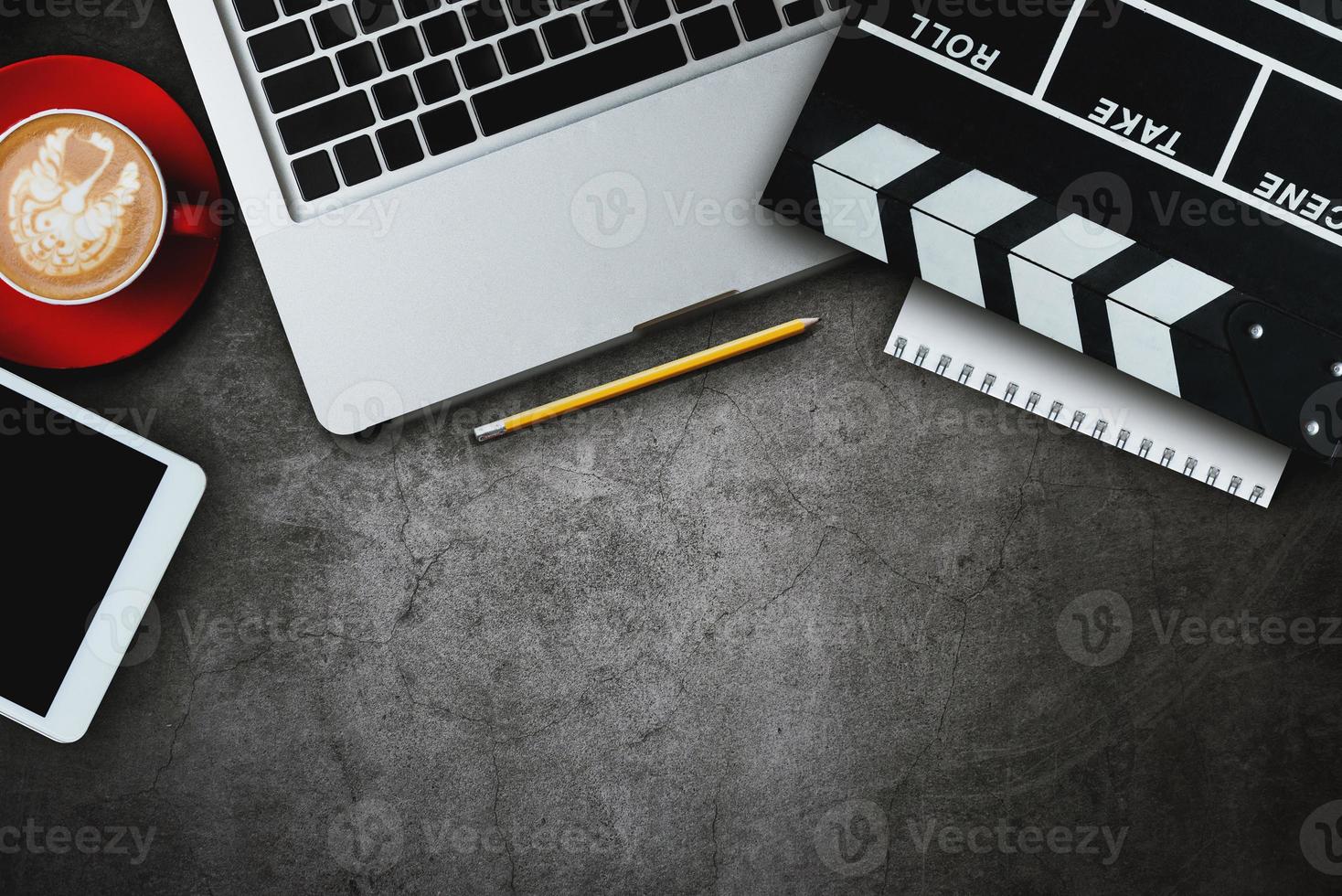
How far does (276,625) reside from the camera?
2.49 feet

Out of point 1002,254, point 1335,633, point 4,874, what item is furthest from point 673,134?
point 4,874

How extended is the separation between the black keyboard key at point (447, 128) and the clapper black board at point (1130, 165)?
0.23m

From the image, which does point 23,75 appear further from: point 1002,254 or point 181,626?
point 1002,254

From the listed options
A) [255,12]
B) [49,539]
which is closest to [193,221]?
[255,12]

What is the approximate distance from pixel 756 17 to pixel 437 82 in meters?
0.25

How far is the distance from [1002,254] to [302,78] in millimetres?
544

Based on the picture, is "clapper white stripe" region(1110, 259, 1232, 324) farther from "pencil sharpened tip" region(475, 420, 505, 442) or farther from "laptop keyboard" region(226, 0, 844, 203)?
"pencil sharpened tip" region(475, 420, 505, 442)

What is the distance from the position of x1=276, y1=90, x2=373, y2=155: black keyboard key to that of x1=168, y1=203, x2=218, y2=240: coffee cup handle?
110 mm

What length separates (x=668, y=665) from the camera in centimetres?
75

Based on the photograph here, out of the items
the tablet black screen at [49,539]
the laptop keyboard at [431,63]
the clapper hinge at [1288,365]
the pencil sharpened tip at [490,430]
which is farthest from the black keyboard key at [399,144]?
the clapper hinge at [1288,365]

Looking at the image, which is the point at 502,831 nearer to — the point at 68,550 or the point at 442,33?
the point at 68,550

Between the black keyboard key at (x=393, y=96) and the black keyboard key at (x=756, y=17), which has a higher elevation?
the black keyboard key at (x=756, y=17)

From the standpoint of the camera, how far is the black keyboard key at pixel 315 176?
643 millimetres

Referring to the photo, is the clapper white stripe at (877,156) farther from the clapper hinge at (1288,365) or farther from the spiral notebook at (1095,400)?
the clapper hinge at (1288,365)
